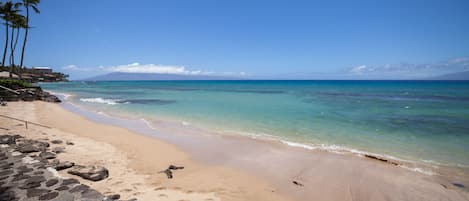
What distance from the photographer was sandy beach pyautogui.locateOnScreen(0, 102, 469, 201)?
15.1ft

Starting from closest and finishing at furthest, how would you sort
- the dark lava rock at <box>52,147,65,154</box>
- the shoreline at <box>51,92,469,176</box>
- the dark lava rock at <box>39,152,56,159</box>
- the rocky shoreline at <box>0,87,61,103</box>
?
the dark lava rock at <box>39,152,56,159</box>
the dark lava rock at <box>52,147,65,154</box>
the shoreline at <box>51,92,469,176</box>
the rocky shoreline at <box>0,87,61,103</box>

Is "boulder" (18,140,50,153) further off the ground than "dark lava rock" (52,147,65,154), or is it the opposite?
"boulder" (18,140,50,153)

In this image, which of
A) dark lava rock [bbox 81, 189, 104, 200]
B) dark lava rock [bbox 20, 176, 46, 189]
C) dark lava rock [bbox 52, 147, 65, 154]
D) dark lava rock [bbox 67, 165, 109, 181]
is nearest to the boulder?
dark lava rock [bbox 52, 147, 65, 154]

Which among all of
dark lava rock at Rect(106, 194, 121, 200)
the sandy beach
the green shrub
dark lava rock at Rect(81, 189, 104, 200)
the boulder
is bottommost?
the sandy beach

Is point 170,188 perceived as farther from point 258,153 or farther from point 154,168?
point 258,153

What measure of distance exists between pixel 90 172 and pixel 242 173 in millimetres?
3581

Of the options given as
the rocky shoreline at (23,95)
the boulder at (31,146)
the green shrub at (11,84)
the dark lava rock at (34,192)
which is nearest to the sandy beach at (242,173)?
the boulder at (31,146)

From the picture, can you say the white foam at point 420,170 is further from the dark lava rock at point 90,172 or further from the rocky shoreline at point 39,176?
the dark lava rock at point 90,172

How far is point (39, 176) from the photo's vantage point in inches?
166

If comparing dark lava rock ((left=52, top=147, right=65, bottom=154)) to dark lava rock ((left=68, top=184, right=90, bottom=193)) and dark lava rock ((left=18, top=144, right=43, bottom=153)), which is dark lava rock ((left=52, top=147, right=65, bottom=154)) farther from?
dark lava rock ((left=68, top=184, right=90, bottom=193))

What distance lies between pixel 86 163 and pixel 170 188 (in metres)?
2.65

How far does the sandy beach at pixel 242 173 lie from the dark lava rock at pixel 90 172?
129mm

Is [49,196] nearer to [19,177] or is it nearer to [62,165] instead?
[19,177]

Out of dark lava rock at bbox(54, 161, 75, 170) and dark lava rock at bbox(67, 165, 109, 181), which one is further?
dark lava rock at bbox(54, 161, 75, 170)
